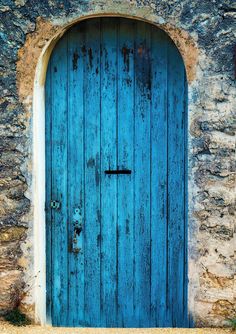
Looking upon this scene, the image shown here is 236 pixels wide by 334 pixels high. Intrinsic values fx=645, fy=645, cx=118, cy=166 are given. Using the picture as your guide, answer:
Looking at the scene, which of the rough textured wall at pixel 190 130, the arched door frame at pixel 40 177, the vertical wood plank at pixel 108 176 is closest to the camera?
the rough textured wall at pixel 190 130

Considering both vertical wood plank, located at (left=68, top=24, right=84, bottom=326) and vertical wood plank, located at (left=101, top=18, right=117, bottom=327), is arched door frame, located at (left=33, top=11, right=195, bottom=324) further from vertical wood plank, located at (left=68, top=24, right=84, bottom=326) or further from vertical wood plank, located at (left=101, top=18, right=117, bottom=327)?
vertical wood plank, located at (left=101, top=18, right=117, bottom=327)

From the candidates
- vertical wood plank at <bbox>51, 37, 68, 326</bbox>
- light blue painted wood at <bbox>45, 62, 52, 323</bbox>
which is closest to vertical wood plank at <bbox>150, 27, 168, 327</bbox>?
vertical wood plank at <bbox>51, 37, 68, 326</bbox>

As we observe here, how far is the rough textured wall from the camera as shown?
14.3 feet

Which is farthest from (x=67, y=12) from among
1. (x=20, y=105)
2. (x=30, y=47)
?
(x=20, y=105)

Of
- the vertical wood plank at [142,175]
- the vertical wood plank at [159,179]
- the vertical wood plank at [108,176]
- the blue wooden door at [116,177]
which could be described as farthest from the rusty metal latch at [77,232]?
the vertical wood plank at [159,179]

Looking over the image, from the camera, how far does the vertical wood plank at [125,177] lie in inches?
184

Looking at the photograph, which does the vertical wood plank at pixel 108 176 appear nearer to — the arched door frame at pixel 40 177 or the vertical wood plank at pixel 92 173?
the vertical wood plank at pixel 92 173

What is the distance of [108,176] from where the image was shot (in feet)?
15.6

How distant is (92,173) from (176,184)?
62 centimetres

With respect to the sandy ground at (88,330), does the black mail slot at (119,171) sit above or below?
above

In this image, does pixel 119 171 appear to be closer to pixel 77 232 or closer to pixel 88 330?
pixel 77 232

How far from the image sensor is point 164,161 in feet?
15.3

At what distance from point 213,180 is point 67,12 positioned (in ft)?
5.04

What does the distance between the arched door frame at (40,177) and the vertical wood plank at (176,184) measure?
0.22m
